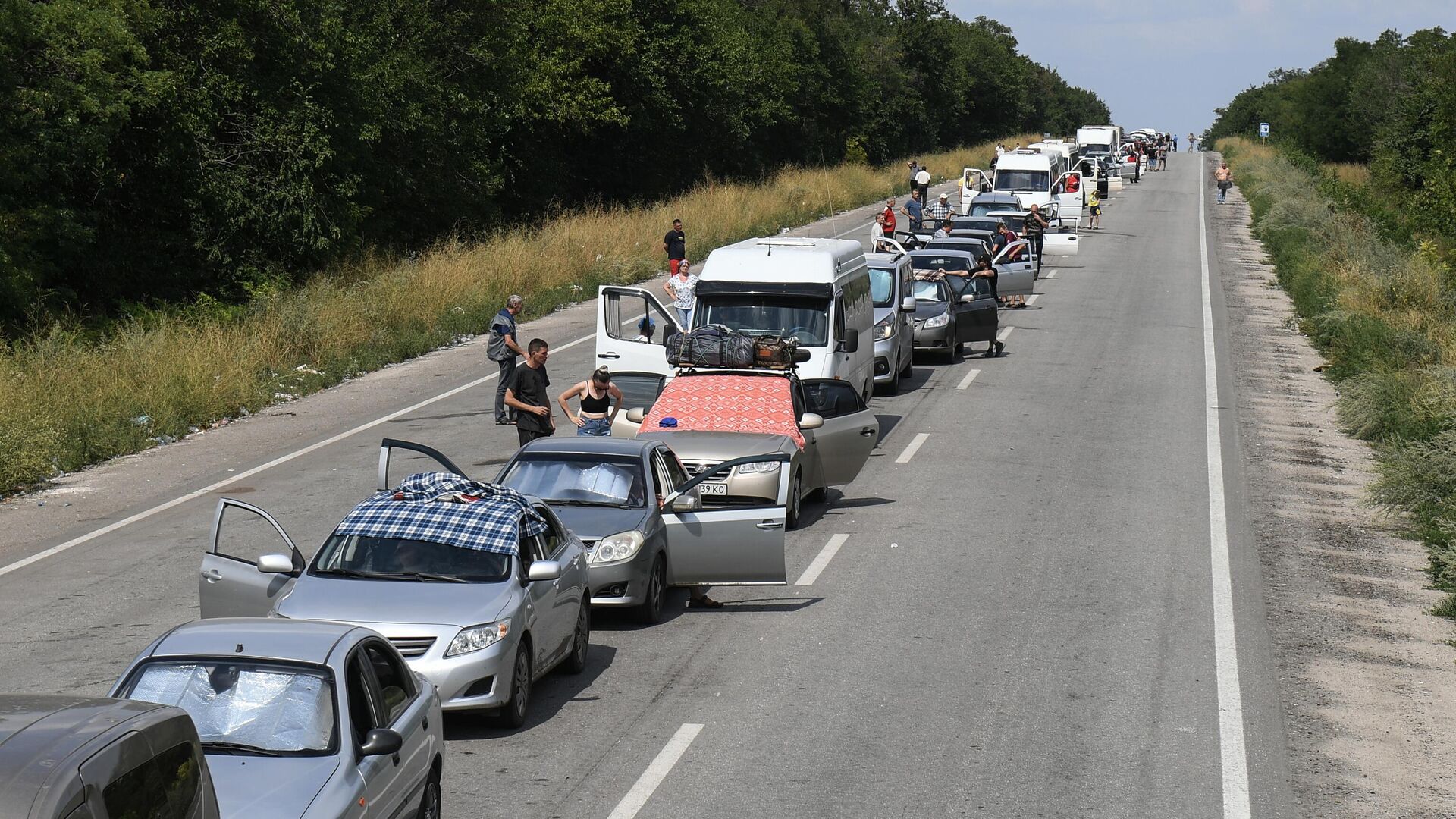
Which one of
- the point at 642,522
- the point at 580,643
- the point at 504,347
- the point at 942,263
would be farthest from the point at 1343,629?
the point at 942,263

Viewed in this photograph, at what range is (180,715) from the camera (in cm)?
512

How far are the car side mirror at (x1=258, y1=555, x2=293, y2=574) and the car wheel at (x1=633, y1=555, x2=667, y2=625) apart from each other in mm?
3229

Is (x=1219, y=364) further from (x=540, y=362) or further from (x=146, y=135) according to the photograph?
(x=146, y=135)

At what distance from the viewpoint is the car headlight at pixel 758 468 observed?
603 inches

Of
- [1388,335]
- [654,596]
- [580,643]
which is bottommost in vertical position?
[1388,335]

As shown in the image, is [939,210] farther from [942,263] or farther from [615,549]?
[615,549]

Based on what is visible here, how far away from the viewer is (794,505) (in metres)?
16.0

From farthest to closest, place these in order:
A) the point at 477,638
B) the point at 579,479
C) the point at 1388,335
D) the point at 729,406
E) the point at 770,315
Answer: the point at 1388,335 → the point at 770,315 → the point at 729,406 → the point at 579,479 → the point at 477,638

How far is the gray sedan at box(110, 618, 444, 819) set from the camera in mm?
6418

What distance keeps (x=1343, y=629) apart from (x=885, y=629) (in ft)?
12.1

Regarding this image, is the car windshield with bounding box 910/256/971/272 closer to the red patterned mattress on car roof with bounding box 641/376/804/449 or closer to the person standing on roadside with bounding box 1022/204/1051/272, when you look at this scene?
the person standing on roadside with bounding box 1022/204/1051/272

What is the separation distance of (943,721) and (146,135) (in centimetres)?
2648

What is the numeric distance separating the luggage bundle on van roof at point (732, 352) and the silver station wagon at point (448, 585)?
6619 mm

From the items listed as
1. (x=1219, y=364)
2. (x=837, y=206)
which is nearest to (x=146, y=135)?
Result: (x=1219, y=364)
